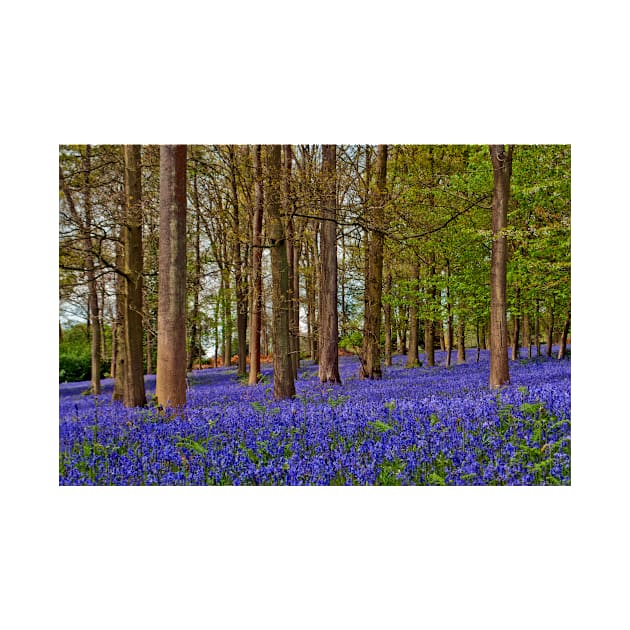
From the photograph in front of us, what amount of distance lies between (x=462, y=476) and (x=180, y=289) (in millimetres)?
3043

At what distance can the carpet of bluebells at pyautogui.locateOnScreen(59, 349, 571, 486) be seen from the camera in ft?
11.7

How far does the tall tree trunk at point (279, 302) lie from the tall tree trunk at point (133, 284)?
1.69 metres

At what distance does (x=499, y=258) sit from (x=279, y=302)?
253 cm

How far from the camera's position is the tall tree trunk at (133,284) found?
6172 millimetres

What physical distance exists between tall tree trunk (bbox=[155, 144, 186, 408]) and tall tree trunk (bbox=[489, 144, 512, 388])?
3342 mm

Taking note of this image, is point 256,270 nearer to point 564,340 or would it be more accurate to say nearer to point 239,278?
point 239,278

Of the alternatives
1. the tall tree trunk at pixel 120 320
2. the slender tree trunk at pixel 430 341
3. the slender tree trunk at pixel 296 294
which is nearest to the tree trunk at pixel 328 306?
the slender tree trunk at pixel 296 294

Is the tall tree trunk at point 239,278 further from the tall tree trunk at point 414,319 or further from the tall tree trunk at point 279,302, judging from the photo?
the tall tree trunk at point 414,319

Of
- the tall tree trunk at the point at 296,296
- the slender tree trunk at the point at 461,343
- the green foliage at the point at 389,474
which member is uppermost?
the tall tree trunk at the point at 296,296

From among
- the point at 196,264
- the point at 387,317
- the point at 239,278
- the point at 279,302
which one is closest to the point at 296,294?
the point at 239,278

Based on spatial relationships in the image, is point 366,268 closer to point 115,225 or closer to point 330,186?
point 330,186

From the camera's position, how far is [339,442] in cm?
397

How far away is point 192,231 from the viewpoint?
27.1ft
